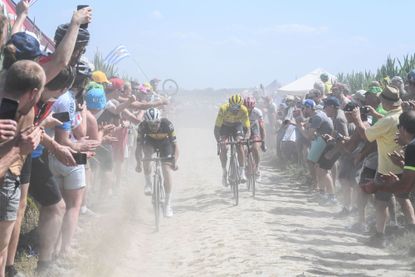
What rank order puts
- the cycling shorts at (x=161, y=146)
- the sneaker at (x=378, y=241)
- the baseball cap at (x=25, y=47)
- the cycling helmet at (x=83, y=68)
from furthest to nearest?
1. the cycling shorts at (x=161, y=146)
2. the sneaker at (x=378, y=241)
3. the cycling helmet at (x=83, y=68)
4. the baseball cap at (x=25, y=47)

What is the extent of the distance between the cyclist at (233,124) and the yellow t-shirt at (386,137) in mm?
4466

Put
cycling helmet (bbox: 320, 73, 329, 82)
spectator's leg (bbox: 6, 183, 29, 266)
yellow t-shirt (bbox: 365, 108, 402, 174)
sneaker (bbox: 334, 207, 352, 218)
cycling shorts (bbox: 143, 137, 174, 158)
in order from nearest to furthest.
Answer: spectator's leg (bbox: 6, 183, 29, 266) → yellow t-shirt (bbox: 365, 108, 402, 174) → cycling shorts (bbox: 143, 137, 174, 158) → sneaker (bbox: 334, 207, 352, 218) → cycling helmet (bbox: 320, 73, 329, 82)

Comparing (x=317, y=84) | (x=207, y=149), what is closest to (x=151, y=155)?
(x=317, y=84)

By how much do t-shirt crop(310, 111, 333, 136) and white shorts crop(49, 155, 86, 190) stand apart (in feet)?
19.6

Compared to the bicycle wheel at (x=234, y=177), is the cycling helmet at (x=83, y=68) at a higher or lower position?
higher

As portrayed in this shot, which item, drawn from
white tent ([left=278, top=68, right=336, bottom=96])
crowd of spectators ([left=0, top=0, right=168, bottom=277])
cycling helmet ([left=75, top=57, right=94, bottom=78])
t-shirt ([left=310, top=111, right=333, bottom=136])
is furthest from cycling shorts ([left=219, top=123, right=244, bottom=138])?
white tent ([left=278, top=68, right=336, bottom=96])

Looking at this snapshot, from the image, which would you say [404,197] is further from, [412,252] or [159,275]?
[159,275]

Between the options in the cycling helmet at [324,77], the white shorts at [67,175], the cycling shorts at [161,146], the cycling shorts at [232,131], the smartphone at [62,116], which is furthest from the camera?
the cycling helmet at [324,77]

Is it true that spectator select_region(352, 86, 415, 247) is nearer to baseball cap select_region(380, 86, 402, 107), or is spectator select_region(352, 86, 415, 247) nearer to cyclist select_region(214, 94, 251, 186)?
Result: baseball cap select_region(380, 86, 402, 107)

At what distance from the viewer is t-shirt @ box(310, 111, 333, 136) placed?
444 inches

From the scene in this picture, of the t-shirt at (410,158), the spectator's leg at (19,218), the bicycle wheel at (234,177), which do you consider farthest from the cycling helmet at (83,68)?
the bicycle wheel at (234,177)

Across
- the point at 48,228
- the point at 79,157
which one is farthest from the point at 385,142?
the point at 48,228

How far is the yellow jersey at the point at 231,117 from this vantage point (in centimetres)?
1235

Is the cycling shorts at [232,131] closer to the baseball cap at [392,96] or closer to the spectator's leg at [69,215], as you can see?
the baseball cap at [392,96]
